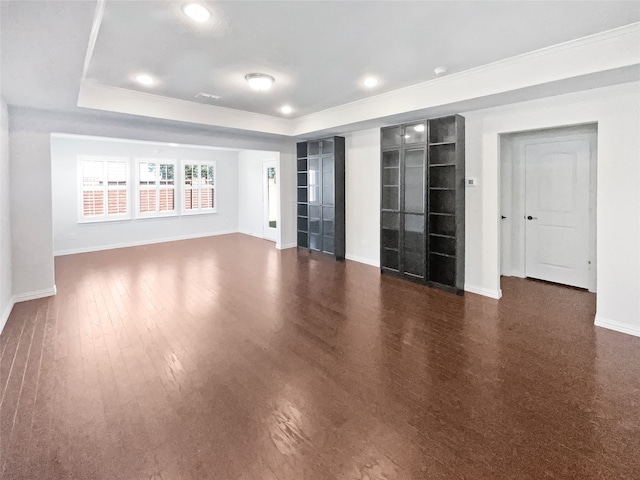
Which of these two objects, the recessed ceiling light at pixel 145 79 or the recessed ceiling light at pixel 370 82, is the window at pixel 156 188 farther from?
the recessed ceiling light at pixel 370 82

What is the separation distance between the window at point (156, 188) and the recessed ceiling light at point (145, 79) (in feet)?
15.9

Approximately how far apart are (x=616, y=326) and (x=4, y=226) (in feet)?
22.0

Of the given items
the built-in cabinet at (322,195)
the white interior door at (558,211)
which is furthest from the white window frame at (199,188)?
the white interior door at (558,211)

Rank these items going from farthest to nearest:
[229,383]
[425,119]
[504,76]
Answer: [425,119] → [504,76] → [229,383]

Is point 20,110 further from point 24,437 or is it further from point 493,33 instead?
point 493,33

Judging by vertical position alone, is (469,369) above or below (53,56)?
below

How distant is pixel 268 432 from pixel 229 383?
0.63 metres

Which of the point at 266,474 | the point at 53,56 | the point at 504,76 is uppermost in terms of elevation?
the point at 504,76

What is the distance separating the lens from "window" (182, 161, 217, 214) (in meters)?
9.23

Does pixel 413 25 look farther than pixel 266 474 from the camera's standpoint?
Yes

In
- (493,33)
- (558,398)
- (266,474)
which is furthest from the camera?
(493,33)

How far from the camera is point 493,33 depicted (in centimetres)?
287

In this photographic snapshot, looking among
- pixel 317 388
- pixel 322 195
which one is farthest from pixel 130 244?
pixel 317 388

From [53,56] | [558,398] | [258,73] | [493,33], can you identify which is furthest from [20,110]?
[558,398]
